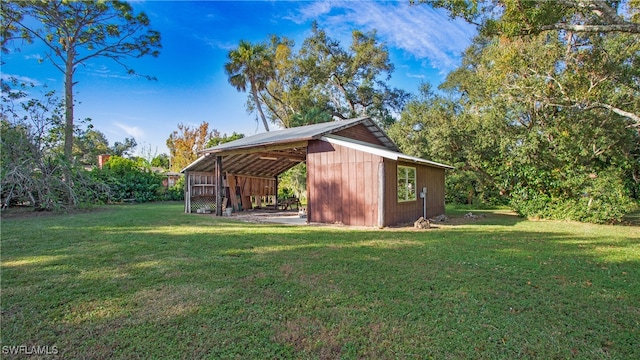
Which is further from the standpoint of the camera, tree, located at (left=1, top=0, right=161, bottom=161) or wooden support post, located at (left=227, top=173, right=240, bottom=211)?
wooden support post, located at (left=227, top=173, right=240, bottom=211)

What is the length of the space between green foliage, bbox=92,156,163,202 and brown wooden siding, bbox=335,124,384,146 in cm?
1556

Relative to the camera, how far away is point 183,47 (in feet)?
55.1

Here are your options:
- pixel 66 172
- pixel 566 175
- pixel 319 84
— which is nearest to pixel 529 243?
pixel 566 175

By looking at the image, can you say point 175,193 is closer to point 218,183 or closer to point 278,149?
point 218,183

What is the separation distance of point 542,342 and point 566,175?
38.8 ft

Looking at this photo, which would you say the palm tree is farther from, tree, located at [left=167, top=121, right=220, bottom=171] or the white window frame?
the white window frame

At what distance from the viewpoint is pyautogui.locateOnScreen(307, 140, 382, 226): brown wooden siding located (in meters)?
9.70

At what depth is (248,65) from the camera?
29109mm

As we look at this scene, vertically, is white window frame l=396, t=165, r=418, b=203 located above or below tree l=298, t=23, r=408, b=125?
below

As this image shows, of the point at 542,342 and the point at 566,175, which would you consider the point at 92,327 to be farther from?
the point at 566,175

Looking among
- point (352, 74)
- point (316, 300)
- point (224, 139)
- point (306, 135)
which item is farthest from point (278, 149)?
point (352, 74)

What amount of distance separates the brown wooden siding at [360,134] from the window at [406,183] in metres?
2.82

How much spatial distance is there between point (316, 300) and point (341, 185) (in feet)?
22.5

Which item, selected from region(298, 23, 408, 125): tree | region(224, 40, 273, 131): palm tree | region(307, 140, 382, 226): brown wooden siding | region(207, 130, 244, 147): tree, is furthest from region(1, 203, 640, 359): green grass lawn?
region(224, 40, 273, 131): palm tree
